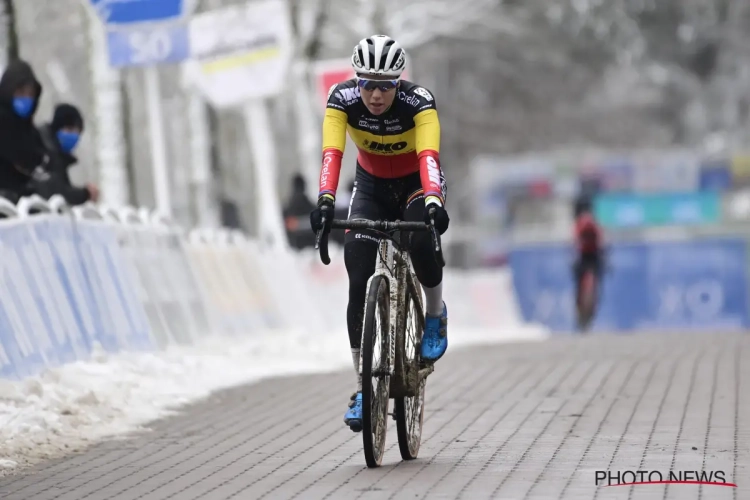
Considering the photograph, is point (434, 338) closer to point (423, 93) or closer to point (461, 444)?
point (461, 444)

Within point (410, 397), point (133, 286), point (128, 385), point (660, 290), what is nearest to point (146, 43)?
point (133, 286)

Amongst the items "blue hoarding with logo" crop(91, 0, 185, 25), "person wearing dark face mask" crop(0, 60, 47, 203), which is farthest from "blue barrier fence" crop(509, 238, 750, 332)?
"person wearing dark face mask" crop(0, 60, 47, 203)

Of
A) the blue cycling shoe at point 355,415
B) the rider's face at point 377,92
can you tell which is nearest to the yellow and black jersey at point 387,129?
the rider's face at point 377,92

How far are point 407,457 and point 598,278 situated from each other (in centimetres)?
1841

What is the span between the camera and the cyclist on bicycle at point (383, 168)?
8.69 metres

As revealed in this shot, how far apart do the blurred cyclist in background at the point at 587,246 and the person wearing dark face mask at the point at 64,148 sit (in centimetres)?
1330

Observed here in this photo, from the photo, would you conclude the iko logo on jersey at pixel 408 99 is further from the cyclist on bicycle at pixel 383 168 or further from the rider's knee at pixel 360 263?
the rider's knee at pixel 360 263

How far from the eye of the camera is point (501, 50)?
48344 mm

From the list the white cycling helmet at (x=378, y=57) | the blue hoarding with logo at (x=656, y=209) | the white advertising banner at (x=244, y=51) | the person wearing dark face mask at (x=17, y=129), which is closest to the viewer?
the white cycling helmet at (x=378, y=57)

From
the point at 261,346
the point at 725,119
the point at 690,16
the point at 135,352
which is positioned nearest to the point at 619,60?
the point at 690,16

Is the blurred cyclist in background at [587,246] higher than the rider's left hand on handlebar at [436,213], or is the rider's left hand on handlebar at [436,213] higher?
the rider's left hand on handlebar at [436,213]

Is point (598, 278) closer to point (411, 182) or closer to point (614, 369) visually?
point (614, 369)

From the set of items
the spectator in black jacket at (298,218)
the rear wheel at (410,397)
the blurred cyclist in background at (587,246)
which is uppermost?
the rear wheel at (410,397)

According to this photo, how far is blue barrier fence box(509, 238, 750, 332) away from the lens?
30.4 m
